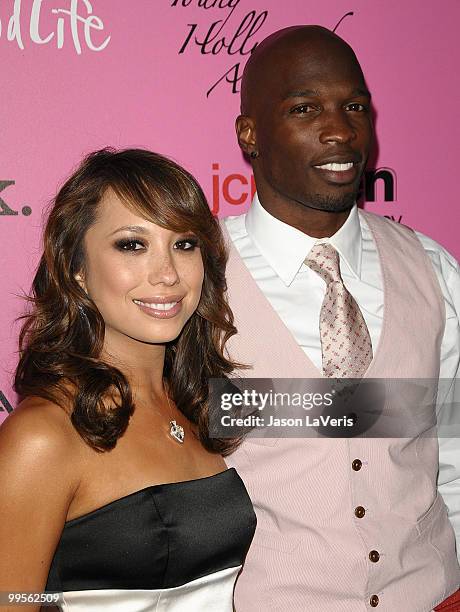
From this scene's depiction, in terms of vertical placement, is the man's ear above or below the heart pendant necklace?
above

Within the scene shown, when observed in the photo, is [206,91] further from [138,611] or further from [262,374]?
[138,611]

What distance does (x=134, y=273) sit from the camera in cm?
154

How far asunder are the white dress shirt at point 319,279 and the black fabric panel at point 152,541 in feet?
1.23

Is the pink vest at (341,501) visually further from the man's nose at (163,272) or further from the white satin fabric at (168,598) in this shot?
the man's nose at (163,272)

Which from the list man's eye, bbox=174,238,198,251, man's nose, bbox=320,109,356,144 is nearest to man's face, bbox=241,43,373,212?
man's nose, bbox=320,109,356,144

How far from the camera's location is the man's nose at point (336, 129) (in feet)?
5.85

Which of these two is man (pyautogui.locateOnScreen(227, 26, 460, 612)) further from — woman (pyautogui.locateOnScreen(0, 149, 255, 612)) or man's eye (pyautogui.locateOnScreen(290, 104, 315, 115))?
woman (pyautogui.locateOnScreen(0, 149, 255, 612))

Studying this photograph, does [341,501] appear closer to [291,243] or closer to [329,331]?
[329,331]

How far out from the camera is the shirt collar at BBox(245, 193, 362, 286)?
6.14ft

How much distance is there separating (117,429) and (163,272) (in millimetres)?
280

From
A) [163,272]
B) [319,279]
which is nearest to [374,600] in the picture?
[319,279]

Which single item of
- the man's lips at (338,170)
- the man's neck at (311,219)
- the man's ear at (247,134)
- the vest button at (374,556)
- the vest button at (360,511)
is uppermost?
the man's ear at (247,134)

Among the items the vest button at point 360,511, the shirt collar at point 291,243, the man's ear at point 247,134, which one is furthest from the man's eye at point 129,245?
the vest button at point 360,511

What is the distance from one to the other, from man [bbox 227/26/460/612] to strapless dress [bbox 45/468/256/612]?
138mm
